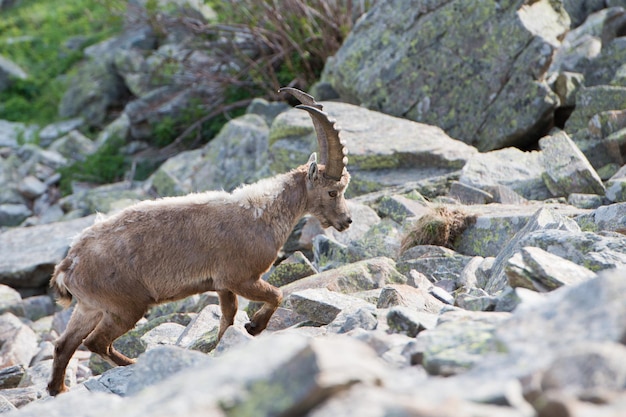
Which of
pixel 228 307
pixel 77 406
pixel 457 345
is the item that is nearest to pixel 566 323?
pixel 457 345

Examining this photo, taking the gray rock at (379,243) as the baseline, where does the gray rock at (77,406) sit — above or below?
above

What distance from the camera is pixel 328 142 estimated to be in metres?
8.62

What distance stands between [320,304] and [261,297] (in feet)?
2.11

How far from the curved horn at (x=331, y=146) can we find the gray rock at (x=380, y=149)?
3909 mm

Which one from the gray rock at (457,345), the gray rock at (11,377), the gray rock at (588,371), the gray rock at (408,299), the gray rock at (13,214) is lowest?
the gray rock at (13,214)

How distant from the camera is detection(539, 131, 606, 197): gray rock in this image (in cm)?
→ 1103

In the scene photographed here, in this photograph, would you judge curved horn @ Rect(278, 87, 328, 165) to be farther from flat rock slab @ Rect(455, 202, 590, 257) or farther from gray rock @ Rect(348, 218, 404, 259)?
flat rock slab @ Rect(455, 202, 590, 257)

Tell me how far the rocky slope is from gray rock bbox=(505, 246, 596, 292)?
1cm

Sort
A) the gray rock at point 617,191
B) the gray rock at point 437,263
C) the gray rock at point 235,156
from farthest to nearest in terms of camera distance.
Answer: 1. the gray rock at point 235,156
2. the gray rock at point 617,191
3. the gray rock at point 437,263

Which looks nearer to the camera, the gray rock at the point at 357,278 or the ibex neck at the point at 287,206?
the ibex neck at the point at 287,206

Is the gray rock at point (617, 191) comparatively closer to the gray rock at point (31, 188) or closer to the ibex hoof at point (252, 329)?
the ibex hoof at point (252, 329)

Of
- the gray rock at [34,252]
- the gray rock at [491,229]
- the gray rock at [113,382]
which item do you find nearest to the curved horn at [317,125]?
the gray rock at [491,229]

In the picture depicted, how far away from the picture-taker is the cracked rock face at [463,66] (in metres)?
13.9

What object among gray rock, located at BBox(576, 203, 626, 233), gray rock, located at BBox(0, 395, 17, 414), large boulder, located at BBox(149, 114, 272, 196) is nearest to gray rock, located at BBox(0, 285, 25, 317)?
large boulder, located at BBox(149, 114, 272, 196)
